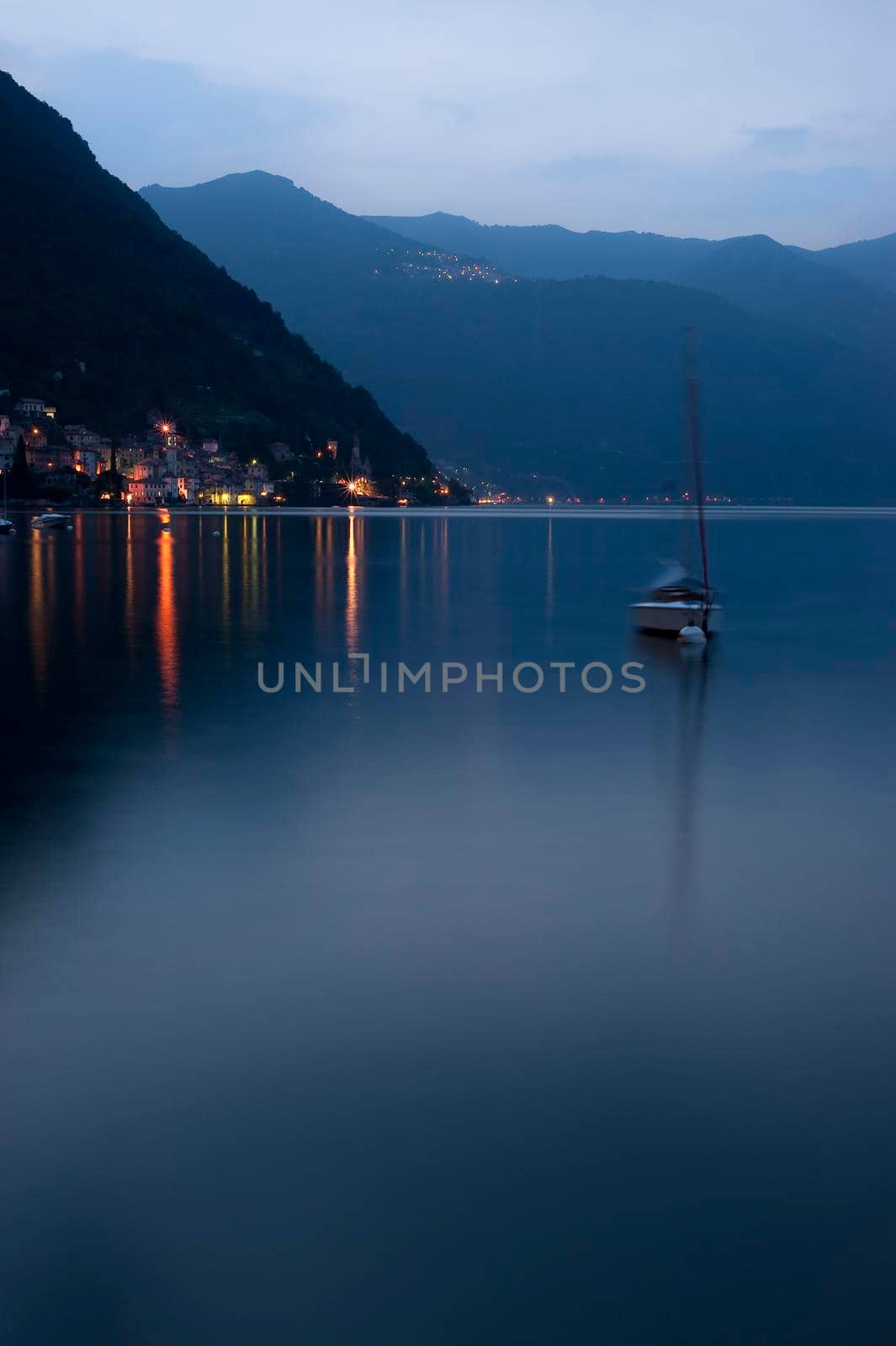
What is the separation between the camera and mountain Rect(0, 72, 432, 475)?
5428 inches

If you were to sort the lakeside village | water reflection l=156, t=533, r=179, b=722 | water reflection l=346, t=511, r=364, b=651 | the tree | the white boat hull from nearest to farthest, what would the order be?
water reflection l=156, t=533, r=179, b=722 < water reflection l=346, t=511, r=364, b=651 < the white boat hull < the tree < the lakeside village

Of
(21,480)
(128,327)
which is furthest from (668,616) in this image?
(128,327)

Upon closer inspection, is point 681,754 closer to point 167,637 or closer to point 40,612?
point 167,637

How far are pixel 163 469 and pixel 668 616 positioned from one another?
4683 inches

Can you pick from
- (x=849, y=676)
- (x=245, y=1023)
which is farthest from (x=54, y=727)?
(x=849, y=676)

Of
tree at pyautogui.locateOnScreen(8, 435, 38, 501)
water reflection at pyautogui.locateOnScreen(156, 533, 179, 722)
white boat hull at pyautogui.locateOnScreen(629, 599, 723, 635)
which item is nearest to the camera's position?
water reflection at pyautogui.locateOnScreen(156, 533, 179, 722)

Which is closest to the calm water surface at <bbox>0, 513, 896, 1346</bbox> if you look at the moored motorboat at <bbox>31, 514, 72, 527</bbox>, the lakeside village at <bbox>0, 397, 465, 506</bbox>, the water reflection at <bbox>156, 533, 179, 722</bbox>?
the water reflection at <bbox>156, 533, 179, 722</bbox>

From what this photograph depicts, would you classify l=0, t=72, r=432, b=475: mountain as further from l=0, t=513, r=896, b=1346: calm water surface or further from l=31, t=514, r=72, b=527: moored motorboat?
l=0, t=513, r=896, b=1346: calm water surface

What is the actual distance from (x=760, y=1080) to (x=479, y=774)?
7534 millimetres

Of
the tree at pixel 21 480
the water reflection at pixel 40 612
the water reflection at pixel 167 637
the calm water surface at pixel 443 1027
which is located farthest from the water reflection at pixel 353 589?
the tree at pixel 21 480

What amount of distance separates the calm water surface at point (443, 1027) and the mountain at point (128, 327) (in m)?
126

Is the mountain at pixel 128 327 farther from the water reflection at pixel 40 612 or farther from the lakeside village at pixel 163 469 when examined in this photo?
the water reflection at pixel 40 612

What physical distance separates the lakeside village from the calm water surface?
4008 inches

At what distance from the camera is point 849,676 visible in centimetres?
2331
